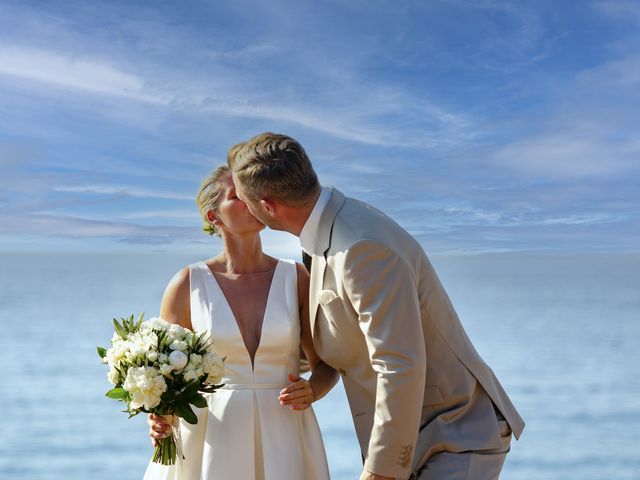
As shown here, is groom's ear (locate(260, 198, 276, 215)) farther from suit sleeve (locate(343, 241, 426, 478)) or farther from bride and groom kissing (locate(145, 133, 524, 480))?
suit sleeve (locate(343, 241, 426, 478))

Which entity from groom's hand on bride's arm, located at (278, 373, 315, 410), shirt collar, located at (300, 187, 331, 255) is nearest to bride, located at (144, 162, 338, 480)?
groom's hand on bride's arm, located at (278, 373, 315, 410)

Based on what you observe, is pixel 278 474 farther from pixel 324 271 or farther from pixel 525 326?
pixel 525 326

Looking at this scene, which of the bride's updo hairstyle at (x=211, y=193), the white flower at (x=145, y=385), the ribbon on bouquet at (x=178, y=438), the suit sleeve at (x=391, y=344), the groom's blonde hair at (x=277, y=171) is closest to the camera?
the suit sleeve at (x=391, y=344)

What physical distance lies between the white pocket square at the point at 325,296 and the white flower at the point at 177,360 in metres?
0.62

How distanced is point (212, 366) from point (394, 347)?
34.7 inches

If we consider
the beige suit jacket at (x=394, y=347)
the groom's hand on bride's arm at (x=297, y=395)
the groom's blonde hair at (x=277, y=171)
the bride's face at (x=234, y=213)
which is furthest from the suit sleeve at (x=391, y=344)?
the bride's face at (x=234, y=213)

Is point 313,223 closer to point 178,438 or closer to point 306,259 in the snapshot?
point 306,259

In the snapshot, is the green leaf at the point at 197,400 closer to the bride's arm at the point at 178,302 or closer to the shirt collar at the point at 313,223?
the bride's arm at the point at 178,302

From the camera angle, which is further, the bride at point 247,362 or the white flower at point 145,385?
the bride at point 247,362

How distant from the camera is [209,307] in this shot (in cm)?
362

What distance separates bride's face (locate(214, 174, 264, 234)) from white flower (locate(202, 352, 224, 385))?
65 cm

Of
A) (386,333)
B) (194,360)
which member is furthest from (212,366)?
(386,333)

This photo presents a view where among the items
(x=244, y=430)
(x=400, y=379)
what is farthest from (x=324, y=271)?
(x=244, y=430)

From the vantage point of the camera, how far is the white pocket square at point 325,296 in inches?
115
